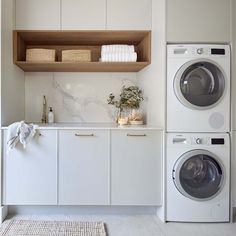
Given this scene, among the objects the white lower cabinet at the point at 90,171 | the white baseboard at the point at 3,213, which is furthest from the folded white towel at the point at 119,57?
the white baseboard at the point at 3,213

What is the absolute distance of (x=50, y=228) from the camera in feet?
7.47

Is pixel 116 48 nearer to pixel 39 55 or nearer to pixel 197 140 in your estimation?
pixel 39 55

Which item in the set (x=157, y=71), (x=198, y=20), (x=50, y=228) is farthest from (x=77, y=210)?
(x=198, y=20)

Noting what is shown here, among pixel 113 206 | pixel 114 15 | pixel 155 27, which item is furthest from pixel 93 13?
pixel 113 206

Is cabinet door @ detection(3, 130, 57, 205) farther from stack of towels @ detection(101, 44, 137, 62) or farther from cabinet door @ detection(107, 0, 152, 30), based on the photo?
cabinet door @ detection(107, 0, 152, 30)

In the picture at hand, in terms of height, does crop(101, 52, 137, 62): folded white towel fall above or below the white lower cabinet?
above

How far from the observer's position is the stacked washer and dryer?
2.38 metres

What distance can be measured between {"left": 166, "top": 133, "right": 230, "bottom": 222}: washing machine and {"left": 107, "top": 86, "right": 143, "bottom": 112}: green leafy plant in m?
0.78

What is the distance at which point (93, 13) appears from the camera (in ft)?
8.75

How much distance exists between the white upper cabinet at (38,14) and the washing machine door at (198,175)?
72.9 inches

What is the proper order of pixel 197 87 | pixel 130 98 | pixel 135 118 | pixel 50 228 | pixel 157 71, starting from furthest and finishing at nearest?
1. pixel 130 98
2. pixel 135 118
3. pixel 157 71
4. pixel 197 87
5. pixel 50 228

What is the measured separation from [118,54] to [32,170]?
1.47 m

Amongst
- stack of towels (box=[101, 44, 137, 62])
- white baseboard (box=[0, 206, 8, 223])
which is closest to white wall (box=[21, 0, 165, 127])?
stack of towels (box=[101, 44, 137, 62])

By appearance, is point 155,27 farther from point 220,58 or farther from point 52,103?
point 52,103
